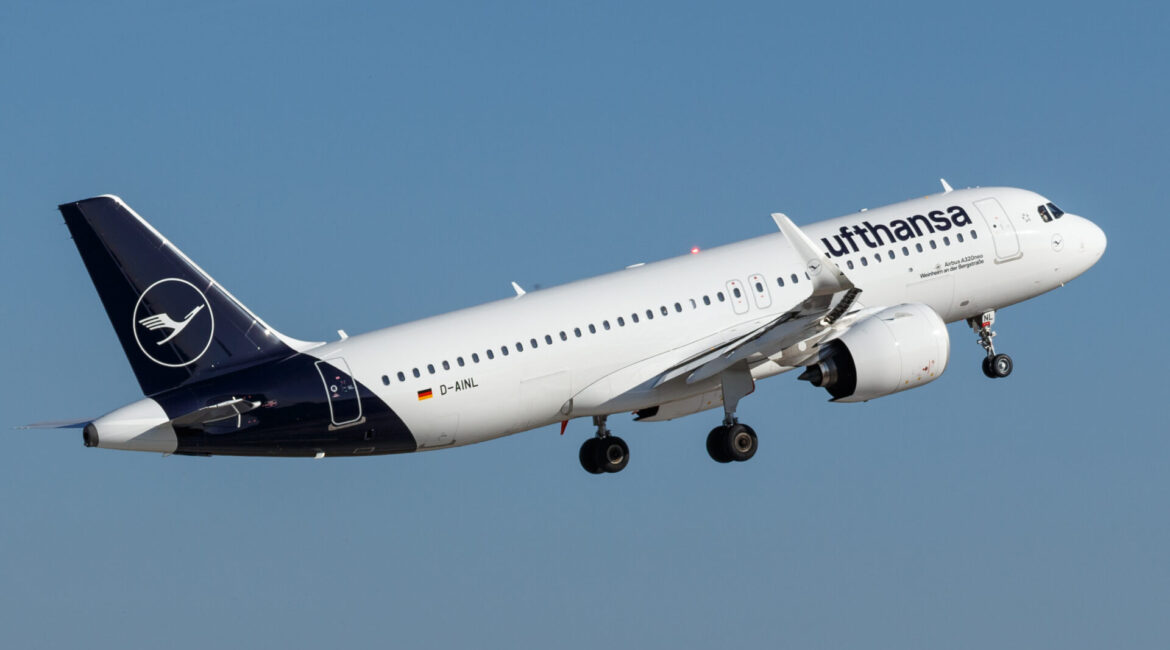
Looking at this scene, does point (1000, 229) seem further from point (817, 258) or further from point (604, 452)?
point (604, 452)

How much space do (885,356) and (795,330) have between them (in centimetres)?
252

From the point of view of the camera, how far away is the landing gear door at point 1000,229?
57.9 m

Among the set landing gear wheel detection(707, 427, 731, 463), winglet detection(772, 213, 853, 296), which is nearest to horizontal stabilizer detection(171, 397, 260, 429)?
landing gear wheel detection(707, 427, 731, 463)

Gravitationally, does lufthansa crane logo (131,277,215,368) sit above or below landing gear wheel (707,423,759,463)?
above

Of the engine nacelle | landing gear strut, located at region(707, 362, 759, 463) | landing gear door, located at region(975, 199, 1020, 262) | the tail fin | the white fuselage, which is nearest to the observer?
the tail fin

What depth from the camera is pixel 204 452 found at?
48438 millimetres

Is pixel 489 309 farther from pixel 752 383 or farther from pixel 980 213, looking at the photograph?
pixel 980 213

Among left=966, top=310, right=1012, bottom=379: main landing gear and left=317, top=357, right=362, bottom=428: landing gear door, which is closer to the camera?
left=317, top=357, right=362, bottom=428: landing gear door

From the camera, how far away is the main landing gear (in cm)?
5972

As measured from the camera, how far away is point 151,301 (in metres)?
48.7

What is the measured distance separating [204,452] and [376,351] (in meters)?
4.92

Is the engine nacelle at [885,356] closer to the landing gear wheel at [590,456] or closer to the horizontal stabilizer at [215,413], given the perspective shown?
the landing gear wheel at [590,456]

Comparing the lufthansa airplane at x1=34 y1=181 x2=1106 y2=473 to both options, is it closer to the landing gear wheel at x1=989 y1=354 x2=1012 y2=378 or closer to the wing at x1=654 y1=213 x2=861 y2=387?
the wing at x1=654 y1=213 x2=861 y2=387

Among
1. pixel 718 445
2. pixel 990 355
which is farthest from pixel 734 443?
pixel 990 355
